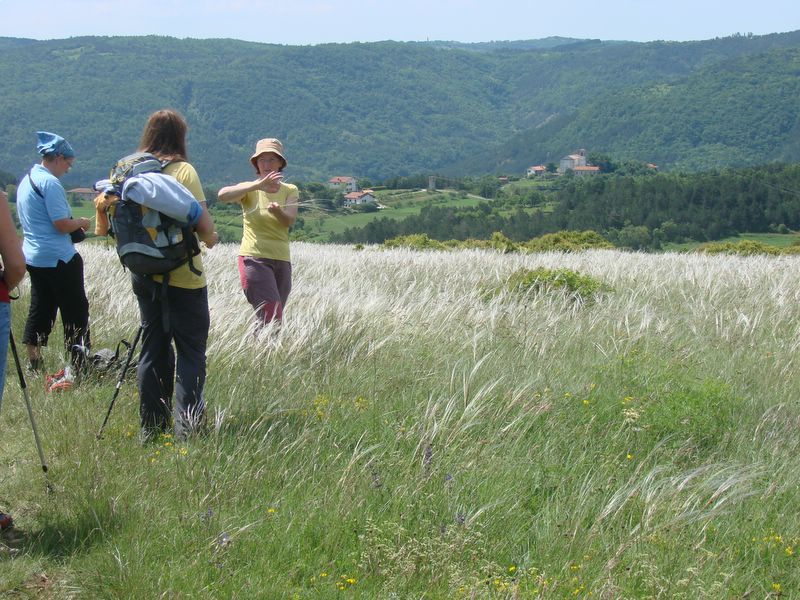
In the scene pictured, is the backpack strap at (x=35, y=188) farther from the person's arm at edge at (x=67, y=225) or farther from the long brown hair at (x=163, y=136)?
the long brown hair at (x=163, y=136)

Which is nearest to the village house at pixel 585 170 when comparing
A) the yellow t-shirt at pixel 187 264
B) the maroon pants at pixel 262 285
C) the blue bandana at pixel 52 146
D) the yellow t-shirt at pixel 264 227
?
the yellow t-shirt at pixel 264 227

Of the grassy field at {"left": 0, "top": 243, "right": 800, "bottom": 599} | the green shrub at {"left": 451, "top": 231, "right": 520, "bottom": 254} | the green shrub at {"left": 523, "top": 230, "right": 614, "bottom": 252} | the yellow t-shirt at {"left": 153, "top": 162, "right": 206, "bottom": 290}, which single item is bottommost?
the green shrub at {"left": 523, "top": 230, "right": 614, "bottom": 252}

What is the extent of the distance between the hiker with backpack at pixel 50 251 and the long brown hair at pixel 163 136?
1.69 m

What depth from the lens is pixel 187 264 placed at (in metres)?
4.40

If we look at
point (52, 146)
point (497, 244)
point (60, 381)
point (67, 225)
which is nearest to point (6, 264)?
point (60, 381)

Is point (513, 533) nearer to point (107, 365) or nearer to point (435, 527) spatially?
point (435, 527)

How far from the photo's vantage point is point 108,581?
9.84ft

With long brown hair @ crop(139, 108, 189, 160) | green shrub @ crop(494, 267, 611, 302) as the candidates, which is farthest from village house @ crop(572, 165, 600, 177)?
long brown hair @ crop(139, 108, 189, 160)

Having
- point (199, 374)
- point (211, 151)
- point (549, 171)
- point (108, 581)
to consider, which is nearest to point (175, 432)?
point (199, 374)

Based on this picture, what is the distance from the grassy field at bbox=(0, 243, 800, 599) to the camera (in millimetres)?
3125

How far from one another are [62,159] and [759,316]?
5.30 meters

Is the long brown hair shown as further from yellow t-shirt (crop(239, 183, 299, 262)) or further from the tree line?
the tree line

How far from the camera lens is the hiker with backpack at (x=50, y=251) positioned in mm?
6055

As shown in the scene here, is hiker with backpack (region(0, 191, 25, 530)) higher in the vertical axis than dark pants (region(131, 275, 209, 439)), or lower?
higher
